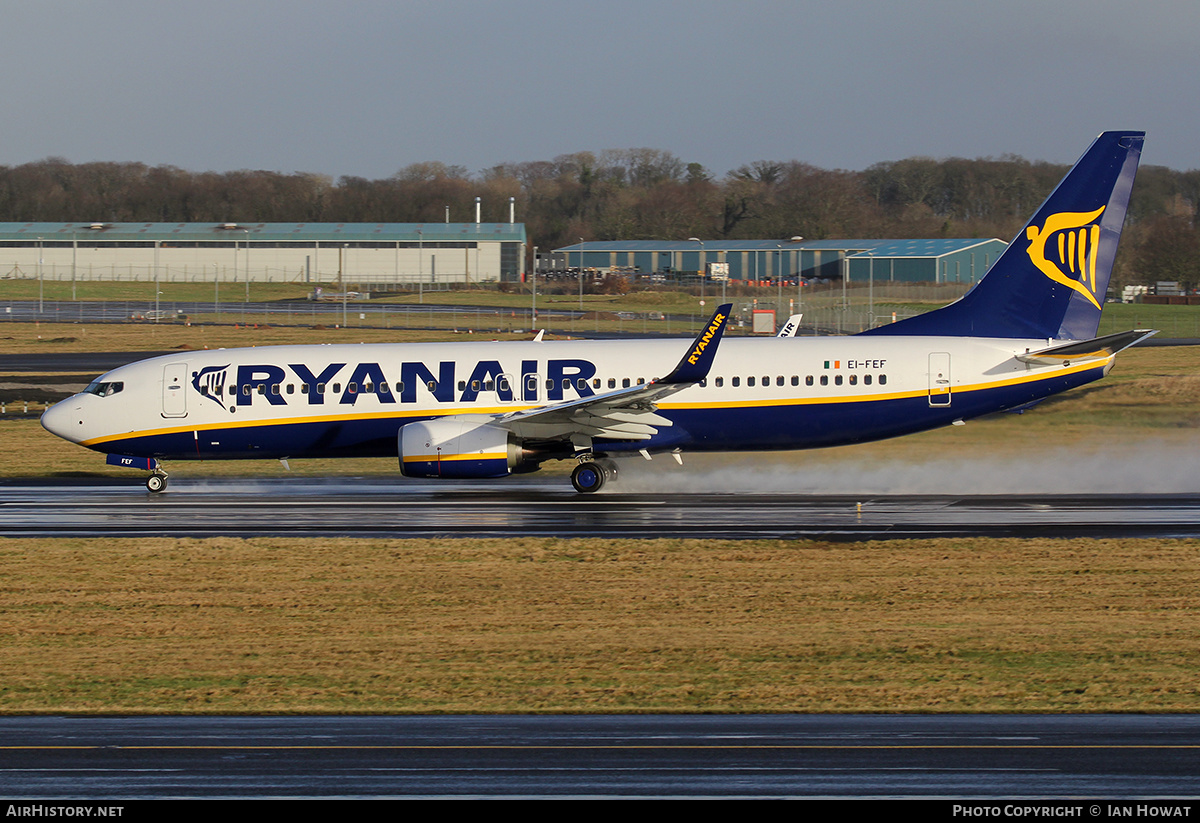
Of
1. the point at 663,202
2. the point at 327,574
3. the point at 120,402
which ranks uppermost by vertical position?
the point at 663,202

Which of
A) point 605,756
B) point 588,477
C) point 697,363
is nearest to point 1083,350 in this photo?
point 697,363

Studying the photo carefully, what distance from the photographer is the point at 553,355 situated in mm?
29609

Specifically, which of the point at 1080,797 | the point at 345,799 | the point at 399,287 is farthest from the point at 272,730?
the point at 399,287

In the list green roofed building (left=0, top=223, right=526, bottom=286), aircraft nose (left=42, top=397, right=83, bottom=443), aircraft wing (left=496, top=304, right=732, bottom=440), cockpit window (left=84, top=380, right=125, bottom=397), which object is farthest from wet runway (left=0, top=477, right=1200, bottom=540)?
green roofed building (left=0, top=223, right=526, bottom=286)

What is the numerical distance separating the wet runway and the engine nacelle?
31.3 inches

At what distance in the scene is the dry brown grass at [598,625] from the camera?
533 inches

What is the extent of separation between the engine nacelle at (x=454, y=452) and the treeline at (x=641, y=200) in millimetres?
123971

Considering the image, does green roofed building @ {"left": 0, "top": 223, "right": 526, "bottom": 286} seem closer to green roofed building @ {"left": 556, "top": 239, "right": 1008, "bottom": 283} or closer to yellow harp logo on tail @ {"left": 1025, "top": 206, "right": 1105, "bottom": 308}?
green roofed building @ {"left": 556, "top": 239, "right": 1008, "bottom": 283}

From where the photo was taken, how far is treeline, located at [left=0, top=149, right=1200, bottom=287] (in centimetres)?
15562

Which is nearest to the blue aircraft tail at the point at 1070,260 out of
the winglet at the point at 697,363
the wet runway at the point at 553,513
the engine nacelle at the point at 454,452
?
the wet runway at the point at 553,513

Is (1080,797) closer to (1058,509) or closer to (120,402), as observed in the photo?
(1058,509)

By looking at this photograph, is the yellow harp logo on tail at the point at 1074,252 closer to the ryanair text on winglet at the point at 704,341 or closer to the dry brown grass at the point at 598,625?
the ryanair text on winglet at the point at 704,341

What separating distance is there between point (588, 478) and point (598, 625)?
12.2m
